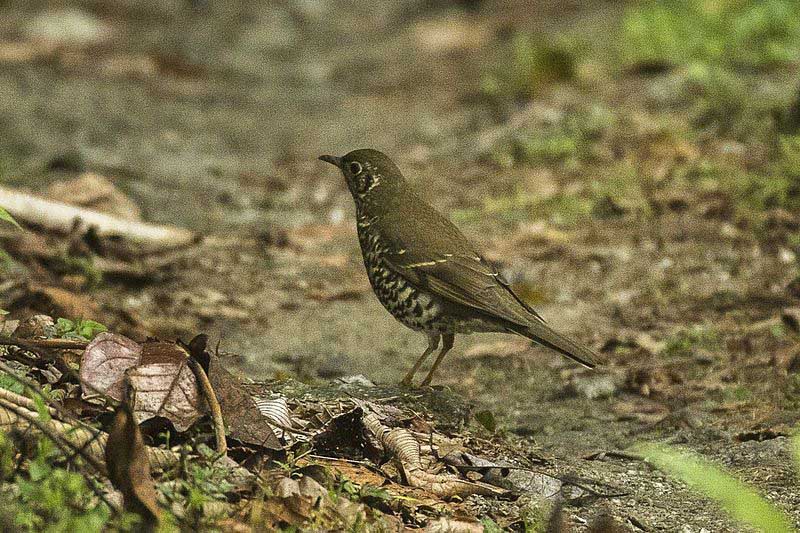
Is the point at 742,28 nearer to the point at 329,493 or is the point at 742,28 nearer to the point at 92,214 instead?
the point at 92,214

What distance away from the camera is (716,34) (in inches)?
466

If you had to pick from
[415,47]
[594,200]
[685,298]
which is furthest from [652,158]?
[415,47]

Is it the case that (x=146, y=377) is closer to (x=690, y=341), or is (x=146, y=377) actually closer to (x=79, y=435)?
(x=79, y=435)

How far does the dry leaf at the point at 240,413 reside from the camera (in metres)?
3.73

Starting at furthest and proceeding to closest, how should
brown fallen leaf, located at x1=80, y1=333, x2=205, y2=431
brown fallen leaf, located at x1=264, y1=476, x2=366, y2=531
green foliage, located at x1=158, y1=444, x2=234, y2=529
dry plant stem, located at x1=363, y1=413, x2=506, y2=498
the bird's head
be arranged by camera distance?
the bird's head
dry plant stem, located at x1=363, y1=413, x2=506, y2=498
brown fallen leaf, located at x1=80, y1=333, x2=205, y2=431
brown fallen leaf, located at x1=264, y1=476, x2=366, y2=531
green foliage, located at x1=158, y1=444, x2=234, y2=529

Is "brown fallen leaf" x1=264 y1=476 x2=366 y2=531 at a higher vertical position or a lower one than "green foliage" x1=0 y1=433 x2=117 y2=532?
lower

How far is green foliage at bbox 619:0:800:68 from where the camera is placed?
11148 mm

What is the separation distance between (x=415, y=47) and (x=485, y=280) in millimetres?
11434

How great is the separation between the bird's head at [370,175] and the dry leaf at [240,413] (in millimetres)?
1996

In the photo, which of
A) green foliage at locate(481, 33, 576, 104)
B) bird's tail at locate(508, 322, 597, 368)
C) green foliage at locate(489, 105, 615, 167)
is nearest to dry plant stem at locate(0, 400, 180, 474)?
bird's tail at locate(508, 322, 597, 368)

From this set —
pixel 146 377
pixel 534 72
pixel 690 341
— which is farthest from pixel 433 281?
pixel 534 72

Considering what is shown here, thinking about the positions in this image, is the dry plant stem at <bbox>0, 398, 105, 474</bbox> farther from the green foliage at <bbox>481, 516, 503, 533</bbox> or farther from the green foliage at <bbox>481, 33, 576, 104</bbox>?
the green foliage at <bbox>481, 33, 576, 104</bbox>

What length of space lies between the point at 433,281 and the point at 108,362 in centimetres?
177

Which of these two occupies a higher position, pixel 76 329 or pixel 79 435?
pixel 76 329
